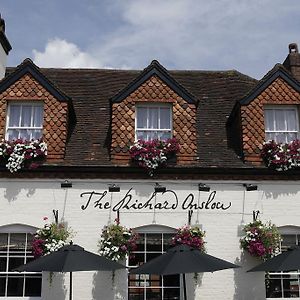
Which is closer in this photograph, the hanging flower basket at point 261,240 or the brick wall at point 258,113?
the hanging flower basket at point 261,240

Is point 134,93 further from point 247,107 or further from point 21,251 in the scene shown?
point 21,251

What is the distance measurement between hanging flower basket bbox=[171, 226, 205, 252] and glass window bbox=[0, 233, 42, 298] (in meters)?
3.58

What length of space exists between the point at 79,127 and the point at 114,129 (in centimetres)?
160

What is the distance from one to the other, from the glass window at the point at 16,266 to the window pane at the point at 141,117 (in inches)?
165

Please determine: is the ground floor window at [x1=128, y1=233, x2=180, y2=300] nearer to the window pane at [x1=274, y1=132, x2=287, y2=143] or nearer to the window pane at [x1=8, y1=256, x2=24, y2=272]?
the window pane at [x1=8, y1=256, x2=24, y2=272]

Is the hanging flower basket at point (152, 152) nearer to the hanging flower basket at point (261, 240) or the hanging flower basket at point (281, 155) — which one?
the hanging flower basket at point (281, 155)

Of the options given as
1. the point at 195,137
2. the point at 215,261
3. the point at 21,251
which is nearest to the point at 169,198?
the point at 195,137

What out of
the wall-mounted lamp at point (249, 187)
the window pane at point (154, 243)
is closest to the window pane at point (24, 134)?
the window pane at point (154, 243)

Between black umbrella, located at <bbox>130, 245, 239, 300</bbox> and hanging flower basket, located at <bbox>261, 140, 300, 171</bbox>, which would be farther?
hanging flower basket, located at <bbox>261, 140, 300, 171</bbox>

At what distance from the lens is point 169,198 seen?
12.3 metres

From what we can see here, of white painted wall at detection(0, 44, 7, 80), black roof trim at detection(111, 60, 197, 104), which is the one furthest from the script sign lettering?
white painted wall at detection(0, 44, 7, 80)

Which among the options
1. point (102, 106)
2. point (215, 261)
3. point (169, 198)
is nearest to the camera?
point (215, 261)

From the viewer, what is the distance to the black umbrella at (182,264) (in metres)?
9.03

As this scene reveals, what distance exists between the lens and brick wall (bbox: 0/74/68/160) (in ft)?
41.2
